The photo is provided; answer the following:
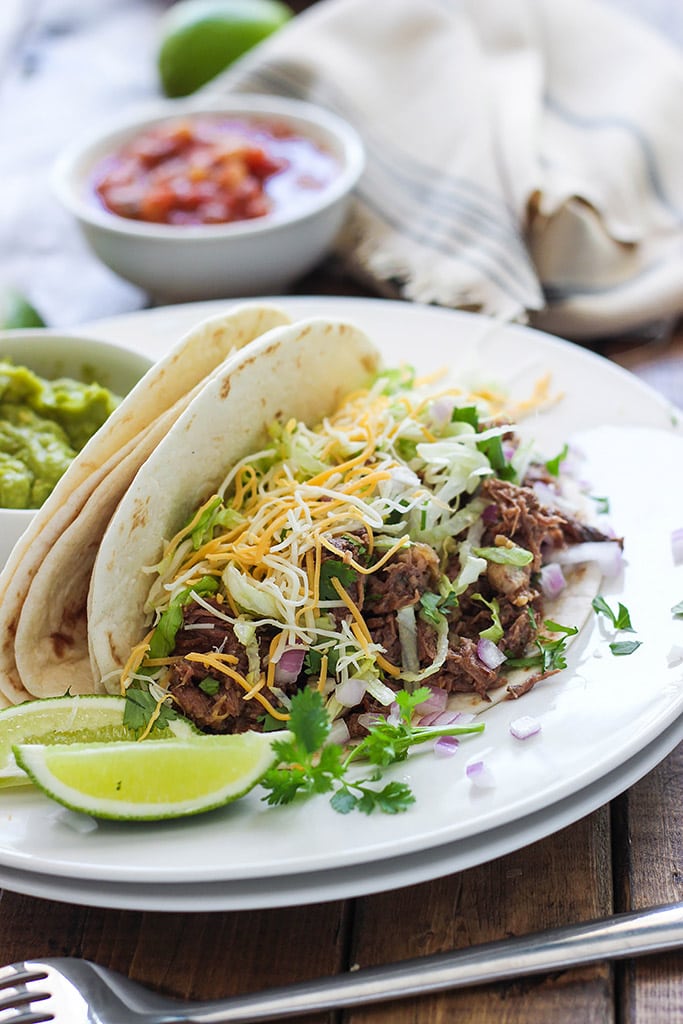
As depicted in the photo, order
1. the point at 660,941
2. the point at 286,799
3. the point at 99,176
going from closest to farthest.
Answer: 1. the point at 660,941
2. the point at 286,799
3. the point at 99,176

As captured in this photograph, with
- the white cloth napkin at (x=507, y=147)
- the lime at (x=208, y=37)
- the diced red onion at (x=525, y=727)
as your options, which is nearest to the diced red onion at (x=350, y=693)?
the diced red onion at (x=525, y=727)

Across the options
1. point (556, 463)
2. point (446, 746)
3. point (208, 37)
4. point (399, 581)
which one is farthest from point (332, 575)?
point (208, 37)

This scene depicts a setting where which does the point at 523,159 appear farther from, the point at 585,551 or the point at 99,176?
the point at 585,551

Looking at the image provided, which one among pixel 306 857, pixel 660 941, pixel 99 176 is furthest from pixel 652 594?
pixel 99 176

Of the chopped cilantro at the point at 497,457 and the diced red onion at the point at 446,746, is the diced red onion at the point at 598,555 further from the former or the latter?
the diced red onion at the point at 446,746

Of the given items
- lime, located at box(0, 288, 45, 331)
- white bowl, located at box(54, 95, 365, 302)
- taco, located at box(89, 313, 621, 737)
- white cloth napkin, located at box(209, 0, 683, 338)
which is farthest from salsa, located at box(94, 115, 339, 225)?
taco, located at box(89, 313, 621, 737)

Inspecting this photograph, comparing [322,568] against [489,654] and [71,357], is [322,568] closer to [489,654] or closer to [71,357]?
[489,654]
